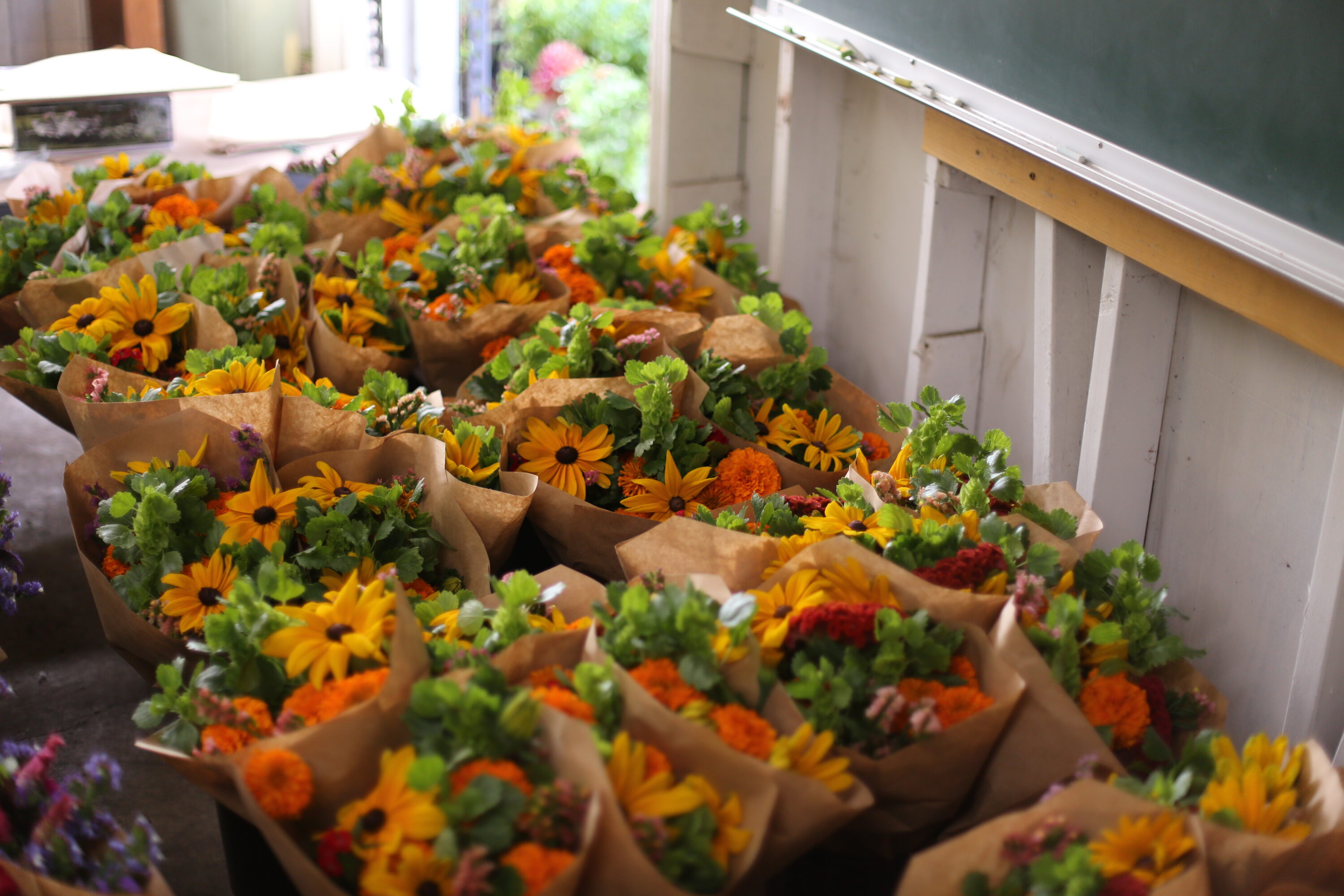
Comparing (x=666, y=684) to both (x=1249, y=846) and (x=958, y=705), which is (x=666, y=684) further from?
(x=1249, y=846)

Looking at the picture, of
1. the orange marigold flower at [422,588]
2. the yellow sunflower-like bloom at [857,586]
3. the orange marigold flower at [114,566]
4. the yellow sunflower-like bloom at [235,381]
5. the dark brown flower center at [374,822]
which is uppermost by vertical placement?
the yellow sunflower-like bloom at [235,381]

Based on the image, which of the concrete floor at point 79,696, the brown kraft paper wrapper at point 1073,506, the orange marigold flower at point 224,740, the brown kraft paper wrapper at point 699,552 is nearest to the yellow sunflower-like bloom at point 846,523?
the brown kraft paper wrapper at point 699,552

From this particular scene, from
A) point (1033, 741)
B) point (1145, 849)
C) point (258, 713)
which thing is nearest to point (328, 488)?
point (258, 713)

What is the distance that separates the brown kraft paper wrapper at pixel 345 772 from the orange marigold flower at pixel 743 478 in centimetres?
58

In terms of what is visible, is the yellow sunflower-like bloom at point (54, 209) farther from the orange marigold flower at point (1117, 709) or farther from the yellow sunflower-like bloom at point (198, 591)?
the orange marigold flower at point (1117, 709)

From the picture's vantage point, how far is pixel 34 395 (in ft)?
5.25

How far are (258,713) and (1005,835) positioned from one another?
0.63 meters

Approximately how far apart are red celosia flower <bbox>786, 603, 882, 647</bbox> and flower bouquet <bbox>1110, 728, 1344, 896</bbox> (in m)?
0.23

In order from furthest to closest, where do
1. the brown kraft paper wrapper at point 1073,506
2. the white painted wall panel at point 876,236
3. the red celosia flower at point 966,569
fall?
the white painted wall panel at point 876,236 → the brown kraft paper wrapper at point 1073,506 → the red celosia flower at point 966,569

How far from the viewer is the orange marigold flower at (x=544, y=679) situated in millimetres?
945

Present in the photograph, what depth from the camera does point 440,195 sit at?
2.24 m

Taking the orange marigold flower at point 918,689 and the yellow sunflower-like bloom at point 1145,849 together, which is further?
the orange marigold flower at point 918,689

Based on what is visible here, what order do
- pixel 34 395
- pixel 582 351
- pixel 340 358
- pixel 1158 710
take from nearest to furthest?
pixel 1158 710
pixel 582 351
pixel 34 395
pixel 340 358

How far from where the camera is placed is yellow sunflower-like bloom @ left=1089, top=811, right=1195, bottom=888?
80 cm
